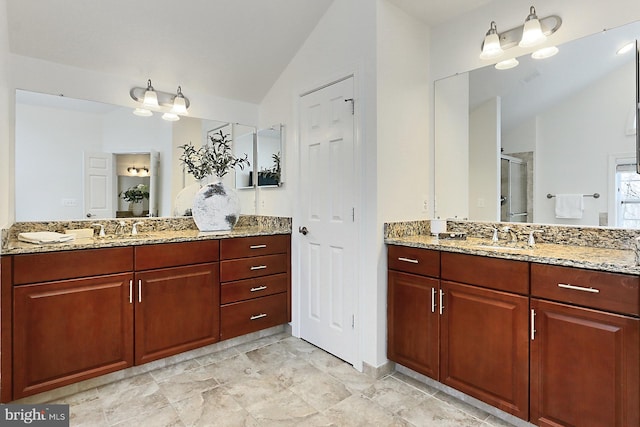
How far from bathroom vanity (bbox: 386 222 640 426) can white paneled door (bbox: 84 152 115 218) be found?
7.02ft

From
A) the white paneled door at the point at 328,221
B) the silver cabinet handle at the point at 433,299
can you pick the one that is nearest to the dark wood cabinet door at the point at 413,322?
the silver cabinet handle at the point at 433,299

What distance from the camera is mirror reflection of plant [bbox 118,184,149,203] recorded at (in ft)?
8.95

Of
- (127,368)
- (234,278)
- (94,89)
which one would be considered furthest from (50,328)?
(94,89)

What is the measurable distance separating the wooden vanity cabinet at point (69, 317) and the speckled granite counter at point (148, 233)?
1.7 inches

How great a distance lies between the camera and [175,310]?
93.8 inches

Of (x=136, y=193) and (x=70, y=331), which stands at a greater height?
(x=136, y=193)

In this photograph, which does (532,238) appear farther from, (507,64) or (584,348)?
(507,64)

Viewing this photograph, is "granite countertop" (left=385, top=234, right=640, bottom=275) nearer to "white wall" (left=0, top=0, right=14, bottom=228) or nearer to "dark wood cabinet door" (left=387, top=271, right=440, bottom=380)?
"dark wood cabinet door" (left=387, top=271, right=440, bottom=380)

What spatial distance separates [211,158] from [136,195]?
683 millimetres

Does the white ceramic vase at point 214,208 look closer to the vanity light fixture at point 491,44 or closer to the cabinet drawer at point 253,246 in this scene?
the cabinet drawer at point 253,246

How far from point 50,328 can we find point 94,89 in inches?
66.4

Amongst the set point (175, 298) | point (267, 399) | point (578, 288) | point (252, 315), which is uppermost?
point (578, 288)

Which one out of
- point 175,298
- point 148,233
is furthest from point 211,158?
point 175,298

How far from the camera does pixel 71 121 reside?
2484 millimetres
